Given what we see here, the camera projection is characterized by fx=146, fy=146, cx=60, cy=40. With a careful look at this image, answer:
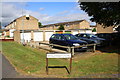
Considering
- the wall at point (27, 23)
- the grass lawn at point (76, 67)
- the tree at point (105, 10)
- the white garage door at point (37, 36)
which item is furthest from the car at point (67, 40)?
the wall at point (27, 23)

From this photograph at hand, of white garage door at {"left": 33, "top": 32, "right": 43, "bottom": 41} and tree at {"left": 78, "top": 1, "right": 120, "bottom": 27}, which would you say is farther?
white garage door at {"left": 33, "top": 32, "right": 43, "bottom": 41}

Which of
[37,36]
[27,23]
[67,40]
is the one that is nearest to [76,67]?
[67,40]

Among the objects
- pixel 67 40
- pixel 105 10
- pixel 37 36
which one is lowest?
pixel 67 40

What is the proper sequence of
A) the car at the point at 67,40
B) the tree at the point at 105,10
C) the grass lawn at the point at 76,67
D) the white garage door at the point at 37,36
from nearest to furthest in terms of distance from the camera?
the grass lawn at the point at 76,67, the tree at the point at 105,10, the car at the point at 67,40, the white garage door at the point at 37,36

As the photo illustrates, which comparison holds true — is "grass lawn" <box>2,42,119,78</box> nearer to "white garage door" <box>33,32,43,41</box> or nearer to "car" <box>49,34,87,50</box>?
"car" <box>49,34,87,50</box>

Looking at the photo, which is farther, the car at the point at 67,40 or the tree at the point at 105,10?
the car at the point at 67,40

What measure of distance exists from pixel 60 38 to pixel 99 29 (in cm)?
3593

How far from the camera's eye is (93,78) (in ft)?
18.6

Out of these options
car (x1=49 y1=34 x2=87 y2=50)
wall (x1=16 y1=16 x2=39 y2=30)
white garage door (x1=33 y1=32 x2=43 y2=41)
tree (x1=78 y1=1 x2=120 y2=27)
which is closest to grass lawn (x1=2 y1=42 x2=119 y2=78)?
car (x1=49 y1=34 x2=87 y2=50)

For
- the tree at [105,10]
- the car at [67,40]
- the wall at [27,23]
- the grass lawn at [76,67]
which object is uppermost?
the wall at [27,23]

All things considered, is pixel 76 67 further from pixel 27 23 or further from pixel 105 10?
pixel 27 23

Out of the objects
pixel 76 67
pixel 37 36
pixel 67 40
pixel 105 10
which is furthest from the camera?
pixel 37 36

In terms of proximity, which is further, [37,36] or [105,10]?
[37,36]

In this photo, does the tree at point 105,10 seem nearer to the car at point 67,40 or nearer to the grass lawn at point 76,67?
the car at point 67,40
